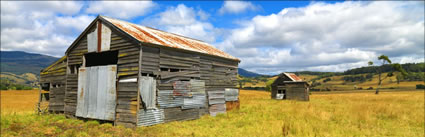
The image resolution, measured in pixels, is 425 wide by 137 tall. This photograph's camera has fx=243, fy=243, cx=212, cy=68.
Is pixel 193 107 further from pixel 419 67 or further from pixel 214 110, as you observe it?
pixel 419 67

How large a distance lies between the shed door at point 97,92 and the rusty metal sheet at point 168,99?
2.48m

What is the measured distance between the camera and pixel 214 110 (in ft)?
57.2

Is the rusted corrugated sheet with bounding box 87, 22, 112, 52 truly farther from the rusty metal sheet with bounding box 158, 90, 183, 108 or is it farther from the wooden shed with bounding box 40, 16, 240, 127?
the rusty metal sheet with bounding box 158, 90, 183, 108

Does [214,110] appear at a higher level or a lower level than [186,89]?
lower

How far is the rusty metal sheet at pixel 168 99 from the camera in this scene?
13.2m

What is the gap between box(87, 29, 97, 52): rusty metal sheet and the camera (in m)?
14.8

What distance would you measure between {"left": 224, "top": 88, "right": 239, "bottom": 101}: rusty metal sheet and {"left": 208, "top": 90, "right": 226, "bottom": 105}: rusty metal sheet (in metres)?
0.66

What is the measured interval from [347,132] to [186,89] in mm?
8724

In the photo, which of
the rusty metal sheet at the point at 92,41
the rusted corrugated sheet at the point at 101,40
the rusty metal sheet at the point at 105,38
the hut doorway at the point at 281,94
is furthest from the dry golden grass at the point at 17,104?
the hut doorway at the point at 281,94

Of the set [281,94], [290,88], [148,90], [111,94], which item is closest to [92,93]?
[111,94]

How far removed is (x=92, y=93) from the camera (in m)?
14.3

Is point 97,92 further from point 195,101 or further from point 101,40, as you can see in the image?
point 195,101

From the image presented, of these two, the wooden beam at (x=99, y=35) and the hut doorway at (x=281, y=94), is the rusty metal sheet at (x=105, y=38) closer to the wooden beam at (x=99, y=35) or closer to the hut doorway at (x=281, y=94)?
the wooden beam at (x=99, y=35)

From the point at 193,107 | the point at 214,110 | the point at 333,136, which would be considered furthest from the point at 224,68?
the point at 333,136
